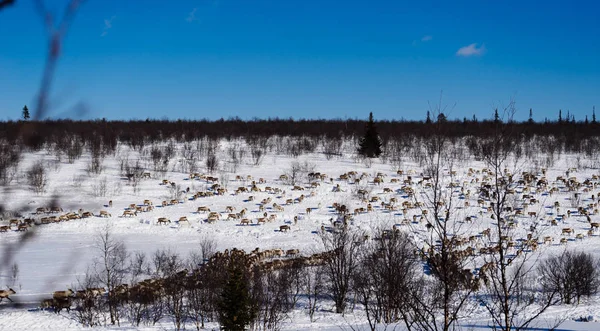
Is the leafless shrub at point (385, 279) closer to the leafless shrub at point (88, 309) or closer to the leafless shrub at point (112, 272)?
the leafless shrub at point (112, 272)

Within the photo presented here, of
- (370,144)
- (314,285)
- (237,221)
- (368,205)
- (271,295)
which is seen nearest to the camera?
(271,295)

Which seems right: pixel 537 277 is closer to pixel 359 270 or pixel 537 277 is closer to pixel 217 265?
pixel 359 270

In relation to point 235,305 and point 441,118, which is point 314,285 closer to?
point 235,305

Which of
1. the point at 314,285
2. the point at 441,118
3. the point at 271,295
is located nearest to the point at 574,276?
the point at 314,285

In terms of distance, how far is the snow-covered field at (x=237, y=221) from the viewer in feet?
75.6

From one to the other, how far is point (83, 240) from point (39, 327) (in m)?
14.0

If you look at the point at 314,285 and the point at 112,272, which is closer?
the point at 112,272

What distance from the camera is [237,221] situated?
40625mm

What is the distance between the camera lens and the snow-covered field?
75.6 feet

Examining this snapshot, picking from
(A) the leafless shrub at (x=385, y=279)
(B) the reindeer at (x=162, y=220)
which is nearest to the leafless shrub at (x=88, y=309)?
(A) the leafless shrub at (x=385, y=279)

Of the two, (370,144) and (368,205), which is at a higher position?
(370,144)

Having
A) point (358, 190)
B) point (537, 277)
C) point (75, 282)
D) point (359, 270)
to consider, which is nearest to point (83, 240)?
point (75, 282)

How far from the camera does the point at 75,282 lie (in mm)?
26312

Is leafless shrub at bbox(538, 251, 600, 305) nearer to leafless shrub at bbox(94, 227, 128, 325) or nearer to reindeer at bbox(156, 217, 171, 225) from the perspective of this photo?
leafless shrub at bbox(94, 227, 128, 325)
